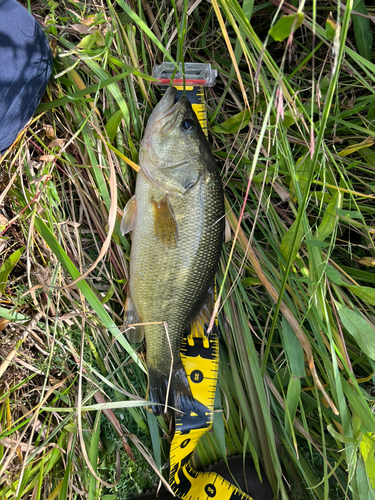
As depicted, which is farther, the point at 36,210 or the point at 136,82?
the point at 136,82

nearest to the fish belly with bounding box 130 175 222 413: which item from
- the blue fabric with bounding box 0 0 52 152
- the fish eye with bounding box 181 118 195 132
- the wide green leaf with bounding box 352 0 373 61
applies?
the fish eye with bounding box 181 118 195 132

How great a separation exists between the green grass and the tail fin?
11cm

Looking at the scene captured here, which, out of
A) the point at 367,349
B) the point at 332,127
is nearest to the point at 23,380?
the point at 367,349

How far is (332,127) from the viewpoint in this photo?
187 cm

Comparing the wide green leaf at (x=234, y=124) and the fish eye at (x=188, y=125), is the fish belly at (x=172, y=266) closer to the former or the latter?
the fish eye at (x=188, y=125)

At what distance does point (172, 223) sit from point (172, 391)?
0.91m

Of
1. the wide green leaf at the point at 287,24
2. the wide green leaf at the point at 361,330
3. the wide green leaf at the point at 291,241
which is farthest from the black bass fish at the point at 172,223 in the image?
the wide green leaf at the point at 287,24

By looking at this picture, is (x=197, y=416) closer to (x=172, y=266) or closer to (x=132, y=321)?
(x=132, y=321)

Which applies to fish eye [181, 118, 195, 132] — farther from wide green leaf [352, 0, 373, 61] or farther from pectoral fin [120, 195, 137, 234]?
wide green leaf [352, 0, 373, 61]

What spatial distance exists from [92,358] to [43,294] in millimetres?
411

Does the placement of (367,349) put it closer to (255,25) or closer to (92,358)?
(92,358)

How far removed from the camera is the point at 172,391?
71.7 inches

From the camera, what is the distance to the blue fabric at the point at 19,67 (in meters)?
1.34

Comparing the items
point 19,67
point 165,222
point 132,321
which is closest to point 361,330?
point 165,222
